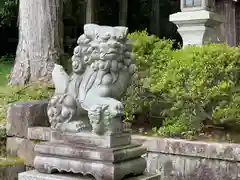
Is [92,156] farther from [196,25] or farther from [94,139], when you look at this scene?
[196,25]

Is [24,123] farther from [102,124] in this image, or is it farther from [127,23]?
[127,23]

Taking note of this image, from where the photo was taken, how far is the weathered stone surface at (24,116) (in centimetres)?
627

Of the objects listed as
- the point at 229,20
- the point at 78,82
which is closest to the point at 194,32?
the point at 78,82

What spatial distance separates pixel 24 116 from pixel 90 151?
275cm

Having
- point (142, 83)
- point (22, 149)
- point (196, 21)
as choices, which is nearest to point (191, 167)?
point (142, 83)

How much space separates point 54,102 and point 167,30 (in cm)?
1702

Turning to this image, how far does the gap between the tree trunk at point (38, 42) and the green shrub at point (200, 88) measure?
3078mm

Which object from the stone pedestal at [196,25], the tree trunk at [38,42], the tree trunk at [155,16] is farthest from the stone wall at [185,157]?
the tree trunk at [155,16]

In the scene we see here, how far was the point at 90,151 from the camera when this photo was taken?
12.6 ft

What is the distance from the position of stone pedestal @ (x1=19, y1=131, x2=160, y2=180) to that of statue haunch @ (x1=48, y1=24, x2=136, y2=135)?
10cm

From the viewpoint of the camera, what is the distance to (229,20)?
13633 mm

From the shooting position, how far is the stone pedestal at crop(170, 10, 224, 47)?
313 inches

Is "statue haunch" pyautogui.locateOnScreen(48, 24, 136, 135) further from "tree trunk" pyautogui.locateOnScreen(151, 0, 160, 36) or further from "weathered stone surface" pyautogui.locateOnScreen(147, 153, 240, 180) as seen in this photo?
"tree trunk" pyautogui.locateOnScreen(151, 0, 160, 36)

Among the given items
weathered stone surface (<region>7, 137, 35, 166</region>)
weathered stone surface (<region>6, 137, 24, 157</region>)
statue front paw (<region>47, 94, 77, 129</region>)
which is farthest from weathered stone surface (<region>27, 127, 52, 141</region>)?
statue front paw (<region>47, 94, 77, 129</region>)
